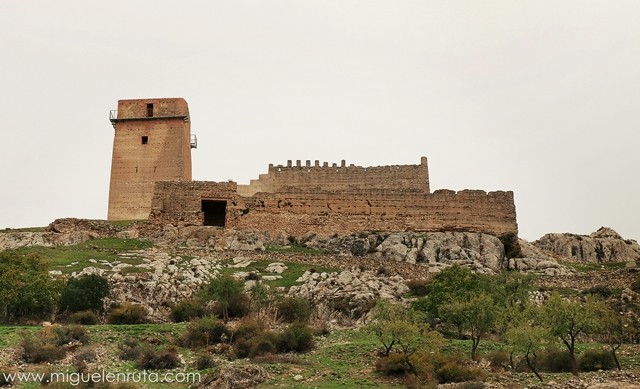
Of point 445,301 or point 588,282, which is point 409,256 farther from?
point 445,301

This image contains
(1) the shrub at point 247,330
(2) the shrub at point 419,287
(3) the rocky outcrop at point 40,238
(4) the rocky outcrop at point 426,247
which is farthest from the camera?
(4) the rocky outcrop at point 426,247

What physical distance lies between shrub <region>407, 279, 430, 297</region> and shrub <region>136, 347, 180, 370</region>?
12.7 metres

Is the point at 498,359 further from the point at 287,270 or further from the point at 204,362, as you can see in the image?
the point at 287,270

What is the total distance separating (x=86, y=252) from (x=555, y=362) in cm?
2305

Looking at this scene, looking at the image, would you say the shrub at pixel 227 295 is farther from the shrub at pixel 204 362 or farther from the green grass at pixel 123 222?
the green grass at pixel 123 222

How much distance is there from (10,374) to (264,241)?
2275 centimetres

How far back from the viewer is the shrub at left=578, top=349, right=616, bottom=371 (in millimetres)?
26422

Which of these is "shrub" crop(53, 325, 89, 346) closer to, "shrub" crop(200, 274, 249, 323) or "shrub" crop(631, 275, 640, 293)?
"shrub" crop(200, 274, 249, 323)

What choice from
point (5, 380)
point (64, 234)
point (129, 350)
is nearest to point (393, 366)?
point (129, 350)

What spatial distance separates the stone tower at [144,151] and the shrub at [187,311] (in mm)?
19548

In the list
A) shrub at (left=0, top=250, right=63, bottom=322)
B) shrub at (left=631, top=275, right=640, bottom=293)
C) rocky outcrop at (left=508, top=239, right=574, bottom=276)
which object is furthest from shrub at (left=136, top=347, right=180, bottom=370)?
rocky outcrop at (left=508, top=239, right=574, bottom=276)

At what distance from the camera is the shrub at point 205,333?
2861cm

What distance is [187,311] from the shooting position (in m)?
32.7

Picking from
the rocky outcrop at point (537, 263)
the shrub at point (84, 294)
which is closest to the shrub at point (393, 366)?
the shrub at point (84, 294)
